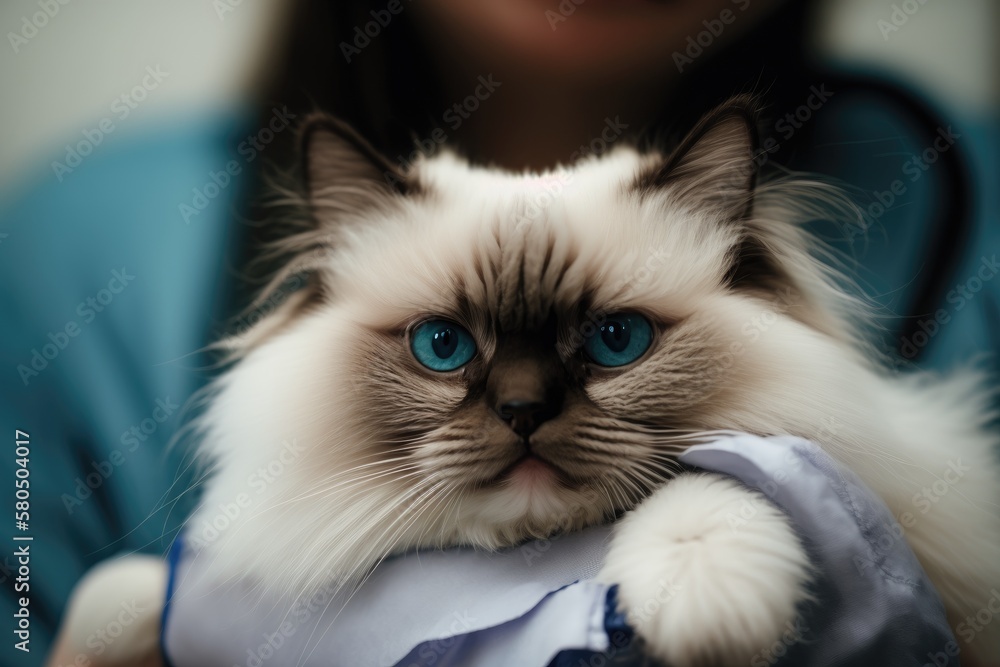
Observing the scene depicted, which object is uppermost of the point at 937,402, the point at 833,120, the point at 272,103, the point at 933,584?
the point at 272,103

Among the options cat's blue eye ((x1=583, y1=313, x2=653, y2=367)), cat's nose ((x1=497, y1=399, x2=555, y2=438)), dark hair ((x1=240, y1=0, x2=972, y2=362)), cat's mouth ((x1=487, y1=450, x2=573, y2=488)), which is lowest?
cat's mouth ((x1=487, y1=450, x2=573, y2=488))

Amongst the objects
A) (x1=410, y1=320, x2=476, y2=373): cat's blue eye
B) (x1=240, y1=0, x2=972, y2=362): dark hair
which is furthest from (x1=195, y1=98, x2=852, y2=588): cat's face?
(x1=240, y1=0, x2=972, y2=362): dark hair

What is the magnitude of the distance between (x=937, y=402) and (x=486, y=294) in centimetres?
55

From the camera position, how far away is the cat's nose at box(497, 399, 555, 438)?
592 millimetres

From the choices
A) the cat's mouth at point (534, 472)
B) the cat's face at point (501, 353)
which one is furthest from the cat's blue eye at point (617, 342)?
the cat's mouth at point (534, 472)

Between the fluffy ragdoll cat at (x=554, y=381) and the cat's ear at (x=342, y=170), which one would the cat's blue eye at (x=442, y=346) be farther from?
the cat's ear at (x=342, y=170)

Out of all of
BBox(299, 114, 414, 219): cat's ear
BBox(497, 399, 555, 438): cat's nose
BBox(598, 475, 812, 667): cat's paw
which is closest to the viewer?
BBox(598, 475, 812, 667): cat's paw

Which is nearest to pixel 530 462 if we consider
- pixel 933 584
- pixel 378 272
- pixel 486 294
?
pixel 486 294

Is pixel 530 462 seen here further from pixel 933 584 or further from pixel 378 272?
pixel 933 584

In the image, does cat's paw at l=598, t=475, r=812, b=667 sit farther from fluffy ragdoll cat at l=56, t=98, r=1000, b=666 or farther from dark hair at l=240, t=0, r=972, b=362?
dark hair at l=240, t=0, r=972, b=362

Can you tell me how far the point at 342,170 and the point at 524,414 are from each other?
0.37 metres

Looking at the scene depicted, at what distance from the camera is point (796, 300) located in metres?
0.71

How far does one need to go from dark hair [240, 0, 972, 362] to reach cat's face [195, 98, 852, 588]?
0.35ft

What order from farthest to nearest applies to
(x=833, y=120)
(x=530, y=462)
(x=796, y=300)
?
1. (x=833, y=120)
2. (x=796, y=300)
3. (x=530, y=462)
